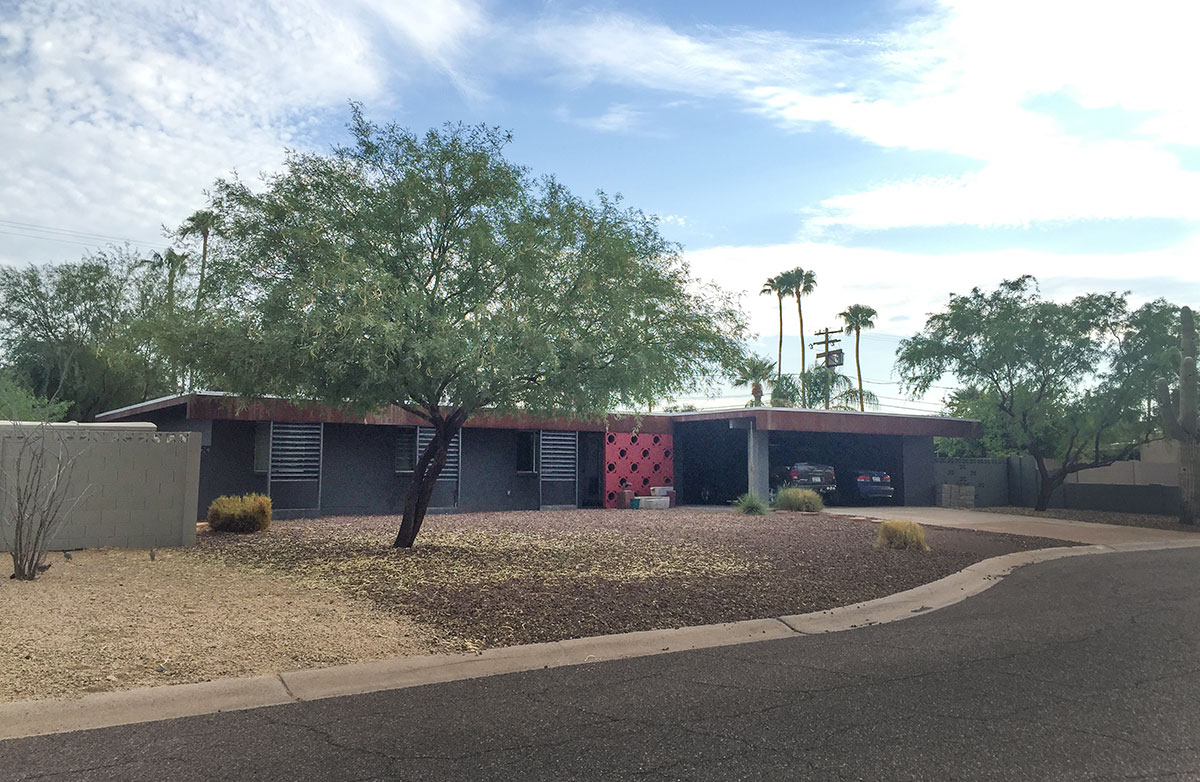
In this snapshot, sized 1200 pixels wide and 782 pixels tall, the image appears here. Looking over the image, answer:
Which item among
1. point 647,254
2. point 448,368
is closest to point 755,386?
point 647,254

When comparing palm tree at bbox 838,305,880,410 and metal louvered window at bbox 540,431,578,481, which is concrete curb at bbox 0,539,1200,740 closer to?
metal louvered window at bbox 540,431,578,481

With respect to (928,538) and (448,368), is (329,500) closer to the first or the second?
(448,368)

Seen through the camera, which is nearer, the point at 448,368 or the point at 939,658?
the point at 939,658

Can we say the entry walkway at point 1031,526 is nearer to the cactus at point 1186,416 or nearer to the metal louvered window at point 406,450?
the cactus at point 1186,416

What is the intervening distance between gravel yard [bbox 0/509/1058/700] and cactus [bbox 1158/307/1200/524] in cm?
937

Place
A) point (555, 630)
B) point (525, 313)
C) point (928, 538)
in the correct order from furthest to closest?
point (928, 538)
point (525, 313)
point (555, 630)

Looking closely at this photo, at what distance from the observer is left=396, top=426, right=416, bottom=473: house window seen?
22766 millimetres

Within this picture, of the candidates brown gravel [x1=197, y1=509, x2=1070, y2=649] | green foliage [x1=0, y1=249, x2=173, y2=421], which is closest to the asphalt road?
brown gravel [x1=197, y1=509, x2=1070, y2=649]

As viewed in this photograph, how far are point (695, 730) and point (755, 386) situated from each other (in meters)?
31.6

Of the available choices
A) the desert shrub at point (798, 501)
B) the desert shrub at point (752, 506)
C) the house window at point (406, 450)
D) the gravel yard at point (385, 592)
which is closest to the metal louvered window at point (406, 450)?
the house window at point (406, 450)

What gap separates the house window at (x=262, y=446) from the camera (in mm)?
20766

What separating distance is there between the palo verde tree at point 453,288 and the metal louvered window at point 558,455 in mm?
11723

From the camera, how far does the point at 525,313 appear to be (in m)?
12.2

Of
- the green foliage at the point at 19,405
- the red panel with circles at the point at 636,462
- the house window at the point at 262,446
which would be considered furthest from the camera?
the red panel with circles at the point at 636,462
